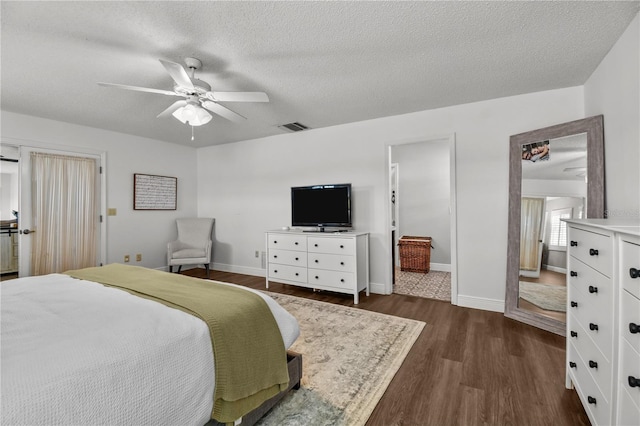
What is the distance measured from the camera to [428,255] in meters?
5.00

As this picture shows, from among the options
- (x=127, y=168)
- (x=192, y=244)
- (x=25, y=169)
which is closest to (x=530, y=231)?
(x=192, y=244)

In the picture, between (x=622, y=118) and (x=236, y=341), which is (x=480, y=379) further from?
(x=622, y=118)

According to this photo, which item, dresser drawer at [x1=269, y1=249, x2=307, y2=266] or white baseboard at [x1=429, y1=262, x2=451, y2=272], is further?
white baseboard at [x1=429, y1=262, x2=451, y2=272]

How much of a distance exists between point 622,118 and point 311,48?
228 cm

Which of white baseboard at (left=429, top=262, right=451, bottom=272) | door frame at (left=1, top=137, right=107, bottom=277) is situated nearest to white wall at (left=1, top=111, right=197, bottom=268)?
door frame at (left=1, top=137, right=107, bottom=277)

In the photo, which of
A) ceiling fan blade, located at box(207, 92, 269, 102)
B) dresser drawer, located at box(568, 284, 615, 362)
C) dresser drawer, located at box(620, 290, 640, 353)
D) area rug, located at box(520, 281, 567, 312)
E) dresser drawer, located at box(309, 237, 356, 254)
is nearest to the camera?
dresser drawer, located at box(620, 290, 640, 353)

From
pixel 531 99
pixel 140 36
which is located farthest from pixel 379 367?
pixel 531 99

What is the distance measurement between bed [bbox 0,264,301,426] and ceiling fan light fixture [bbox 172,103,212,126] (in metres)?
1.42

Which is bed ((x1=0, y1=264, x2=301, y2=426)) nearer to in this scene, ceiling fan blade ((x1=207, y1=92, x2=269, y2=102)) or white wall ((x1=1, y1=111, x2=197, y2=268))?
ceiling fan blade ((x1=207, y1=92, x2=269, y2=102))

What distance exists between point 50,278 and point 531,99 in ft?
15.0

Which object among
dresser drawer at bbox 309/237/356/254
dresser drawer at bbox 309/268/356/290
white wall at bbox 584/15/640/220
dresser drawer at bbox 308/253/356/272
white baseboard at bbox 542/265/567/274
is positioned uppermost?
white wall at bbox 584/15/640/220

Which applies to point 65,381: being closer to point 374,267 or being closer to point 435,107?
point 374,267

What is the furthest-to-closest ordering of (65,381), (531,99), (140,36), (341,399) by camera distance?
(531,99)
(140,36)
(341,399)
(65,381)

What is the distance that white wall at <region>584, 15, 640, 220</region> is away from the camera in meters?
1.81
